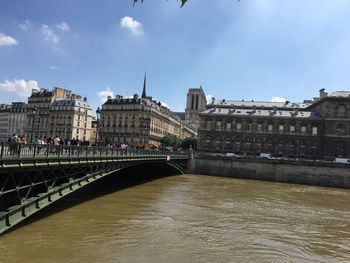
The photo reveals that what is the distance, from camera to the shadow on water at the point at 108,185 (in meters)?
23.0

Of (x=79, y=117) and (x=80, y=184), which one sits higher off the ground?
(x=79, y=117)

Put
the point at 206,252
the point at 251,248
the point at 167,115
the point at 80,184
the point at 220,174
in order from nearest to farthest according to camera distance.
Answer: the point at 206,252
the point at 251,248
the point at 80,184
the point at 220,174
the point at 167,115

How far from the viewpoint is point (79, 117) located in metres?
105

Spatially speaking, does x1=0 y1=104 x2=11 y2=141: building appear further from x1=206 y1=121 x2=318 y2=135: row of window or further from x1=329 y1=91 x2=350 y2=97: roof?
x1=329 y1=91 x2=350 y2=97: roof

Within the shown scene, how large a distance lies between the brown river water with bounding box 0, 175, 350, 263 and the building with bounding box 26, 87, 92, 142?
7339 centimetres

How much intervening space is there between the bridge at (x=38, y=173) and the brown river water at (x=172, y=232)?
144 centimetres

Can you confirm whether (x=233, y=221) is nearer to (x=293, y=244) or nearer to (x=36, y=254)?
(x=293, y=244)

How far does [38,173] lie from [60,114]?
294 ft

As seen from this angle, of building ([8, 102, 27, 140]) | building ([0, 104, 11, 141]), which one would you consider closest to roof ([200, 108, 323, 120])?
building ([8, 102, 27, 140])

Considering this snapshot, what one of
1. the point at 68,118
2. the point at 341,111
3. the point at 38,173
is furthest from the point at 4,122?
the point at 38,173

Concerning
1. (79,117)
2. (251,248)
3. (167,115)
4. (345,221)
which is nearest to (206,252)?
(251,248)

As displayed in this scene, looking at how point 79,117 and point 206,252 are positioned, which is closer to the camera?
point 206,252

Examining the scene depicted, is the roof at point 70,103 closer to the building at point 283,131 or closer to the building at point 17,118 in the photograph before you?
the building at point 17,118

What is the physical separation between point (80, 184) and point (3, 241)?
614 cm
